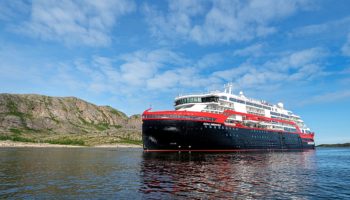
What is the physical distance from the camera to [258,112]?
295 ft

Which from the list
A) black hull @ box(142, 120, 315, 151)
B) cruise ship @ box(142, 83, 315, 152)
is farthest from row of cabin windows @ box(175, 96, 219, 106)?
black hull @ box(142, 120, 315, 151)

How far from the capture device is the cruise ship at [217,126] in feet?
210

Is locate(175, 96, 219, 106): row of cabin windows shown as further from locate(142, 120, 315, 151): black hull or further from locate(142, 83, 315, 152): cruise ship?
locate(142, 120, 315, 151): black hull

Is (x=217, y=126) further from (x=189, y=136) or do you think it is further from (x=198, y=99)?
(x=198, y=99)

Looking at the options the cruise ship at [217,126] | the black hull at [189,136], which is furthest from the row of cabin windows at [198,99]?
the black hull at [189,136]

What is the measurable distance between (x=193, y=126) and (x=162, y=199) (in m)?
45.2

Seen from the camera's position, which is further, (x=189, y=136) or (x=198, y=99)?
(x=198, y=99)

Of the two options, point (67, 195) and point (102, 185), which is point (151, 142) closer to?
point (102, 185)

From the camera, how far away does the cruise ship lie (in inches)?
2518

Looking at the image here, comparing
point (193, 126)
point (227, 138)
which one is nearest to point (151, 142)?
point (193, 126)

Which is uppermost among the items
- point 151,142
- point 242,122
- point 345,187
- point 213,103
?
point 213,103

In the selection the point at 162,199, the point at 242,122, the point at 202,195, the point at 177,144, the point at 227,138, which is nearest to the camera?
the point at 162,199

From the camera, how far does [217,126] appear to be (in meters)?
68.4

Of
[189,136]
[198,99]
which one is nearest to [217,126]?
[189,136]
